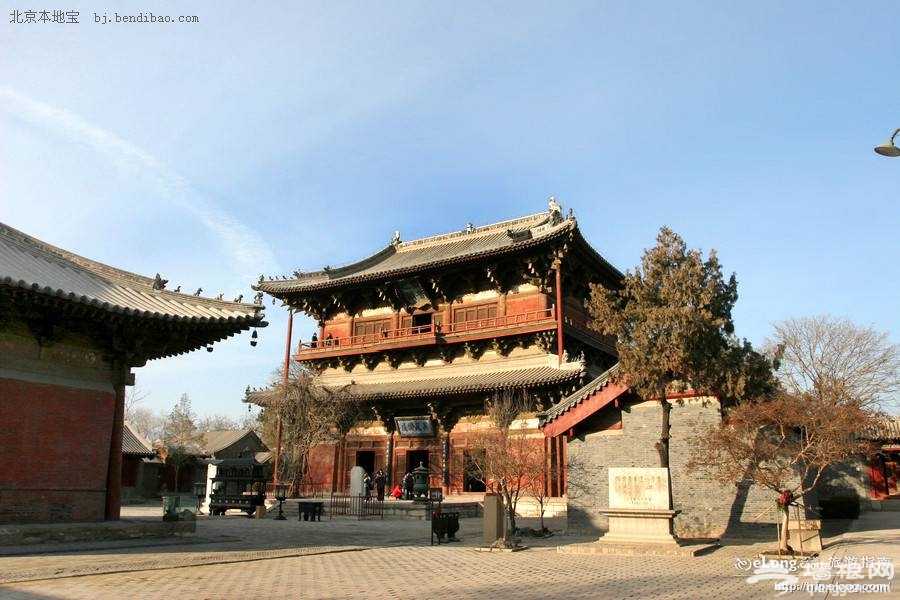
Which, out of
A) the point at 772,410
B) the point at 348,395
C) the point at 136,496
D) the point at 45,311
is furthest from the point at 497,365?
the point at 136,496

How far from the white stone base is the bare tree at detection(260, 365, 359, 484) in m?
17.4

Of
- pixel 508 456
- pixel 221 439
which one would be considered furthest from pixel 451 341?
pixel 221 439

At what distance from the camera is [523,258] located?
3030 cm

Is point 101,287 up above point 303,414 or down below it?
above

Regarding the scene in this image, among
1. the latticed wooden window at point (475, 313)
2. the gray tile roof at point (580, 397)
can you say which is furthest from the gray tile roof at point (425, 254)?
the gray tile roof at point (580, 397)

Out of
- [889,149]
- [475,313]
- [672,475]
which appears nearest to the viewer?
[889,149]

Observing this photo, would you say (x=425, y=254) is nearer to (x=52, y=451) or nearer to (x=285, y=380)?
(x=285, y=380)

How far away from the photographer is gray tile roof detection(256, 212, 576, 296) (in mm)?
31297

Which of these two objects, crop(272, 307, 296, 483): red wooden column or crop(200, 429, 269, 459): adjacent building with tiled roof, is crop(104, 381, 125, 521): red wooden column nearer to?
crop(272, 307, 296, 483): red wooden column

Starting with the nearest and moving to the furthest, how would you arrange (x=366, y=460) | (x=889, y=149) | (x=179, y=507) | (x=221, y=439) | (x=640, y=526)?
(x=889, y=149)
(x=640, y=526)
(x=179, y=507)
(x=366, y=460)
(x=221, y=439)

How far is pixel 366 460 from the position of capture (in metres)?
33.3

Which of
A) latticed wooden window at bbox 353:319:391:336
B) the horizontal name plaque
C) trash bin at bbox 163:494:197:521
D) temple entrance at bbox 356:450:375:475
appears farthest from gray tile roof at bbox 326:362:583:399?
trash bin at bbox 163:494:197:521

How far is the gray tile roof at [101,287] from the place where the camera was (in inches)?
520

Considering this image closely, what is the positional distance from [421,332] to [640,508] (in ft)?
65.3
